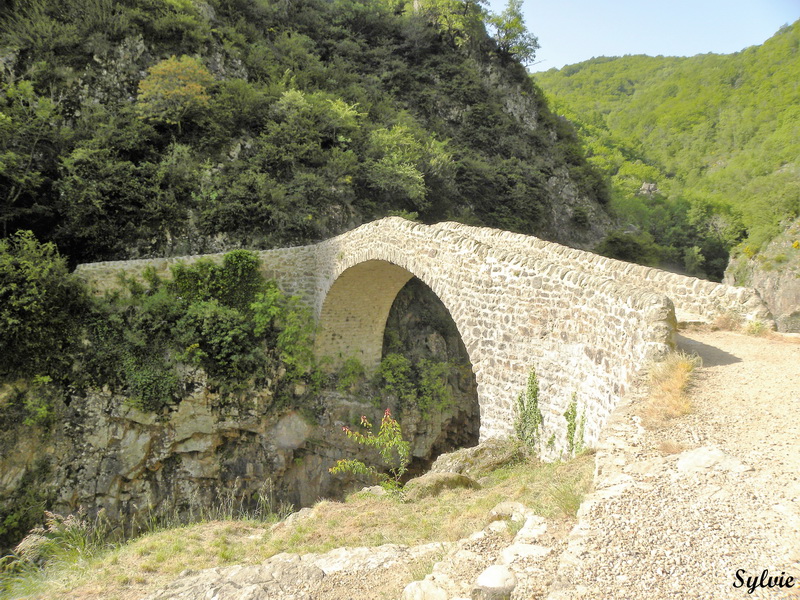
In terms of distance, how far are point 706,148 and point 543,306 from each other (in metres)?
38.6

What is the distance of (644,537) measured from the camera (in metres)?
2.52

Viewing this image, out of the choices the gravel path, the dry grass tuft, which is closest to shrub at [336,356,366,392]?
the dry grass tuft

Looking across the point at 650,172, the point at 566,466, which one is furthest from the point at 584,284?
the point at 650,172

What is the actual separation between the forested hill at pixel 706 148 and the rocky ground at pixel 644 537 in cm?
2000

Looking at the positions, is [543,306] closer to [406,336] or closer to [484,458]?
[484,458]

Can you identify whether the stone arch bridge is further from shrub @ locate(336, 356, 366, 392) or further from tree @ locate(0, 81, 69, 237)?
shrub @ locate(336, 356, 366, 392)

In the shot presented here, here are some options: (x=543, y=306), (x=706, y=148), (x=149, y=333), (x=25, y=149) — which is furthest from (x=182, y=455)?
(x=706, y=148)

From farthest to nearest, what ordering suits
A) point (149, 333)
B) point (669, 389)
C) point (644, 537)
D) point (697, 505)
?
point (149, 333), point (669, 389), point (697, 505), point (644, 537)

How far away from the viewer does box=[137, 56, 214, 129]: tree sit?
1308 centimetres

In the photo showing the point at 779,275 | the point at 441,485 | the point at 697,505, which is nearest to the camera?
the point at 697,505

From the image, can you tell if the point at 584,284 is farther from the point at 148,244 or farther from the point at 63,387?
the point at 148,244

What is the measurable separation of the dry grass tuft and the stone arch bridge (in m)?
0.18

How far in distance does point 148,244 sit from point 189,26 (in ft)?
25.4

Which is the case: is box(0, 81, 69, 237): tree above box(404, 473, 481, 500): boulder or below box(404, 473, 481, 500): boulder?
above
